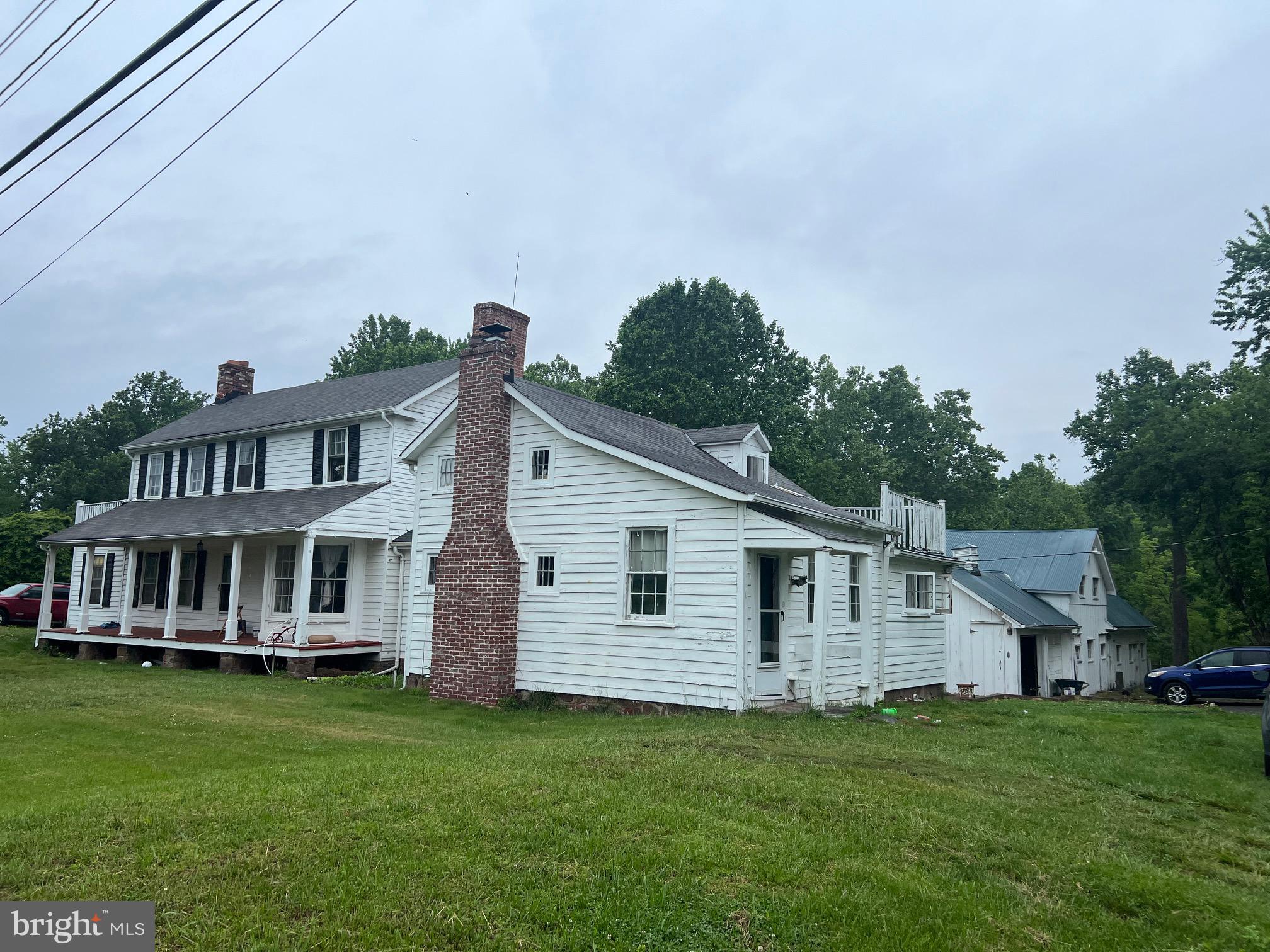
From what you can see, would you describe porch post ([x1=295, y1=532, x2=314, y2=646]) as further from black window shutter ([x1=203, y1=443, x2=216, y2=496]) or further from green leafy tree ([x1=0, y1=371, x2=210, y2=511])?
green leafy tree ([x1=0, y1=371, x2=210, y2=511])

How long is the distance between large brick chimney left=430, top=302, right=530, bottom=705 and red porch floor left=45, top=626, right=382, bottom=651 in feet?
16.4

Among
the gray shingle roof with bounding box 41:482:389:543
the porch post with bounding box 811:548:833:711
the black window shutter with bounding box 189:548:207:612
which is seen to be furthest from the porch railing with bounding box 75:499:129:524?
the porch post with bounding box 811:548:833:711

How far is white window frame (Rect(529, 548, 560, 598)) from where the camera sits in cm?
1495

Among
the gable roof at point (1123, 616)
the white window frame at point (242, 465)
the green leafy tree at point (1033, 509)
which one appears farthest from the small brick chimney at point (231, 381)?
the green leafy tree at point (1033, 509)

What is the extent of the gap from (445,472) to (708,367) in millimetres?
23085

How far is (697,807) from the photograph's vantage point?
6.45m

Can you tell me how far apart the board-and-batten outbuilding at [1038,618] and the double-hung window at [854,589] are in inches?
352

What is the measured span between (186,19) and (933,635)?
18288 millimetres

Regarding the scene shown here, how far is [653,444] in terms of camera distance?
16.4 metres

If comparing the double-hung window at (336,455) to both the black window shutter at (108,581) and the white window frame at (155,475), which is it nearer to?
the white window frame at (155,475)

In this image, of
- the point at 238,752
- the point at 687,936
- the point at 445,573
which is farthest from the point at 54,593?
the point at 687,936

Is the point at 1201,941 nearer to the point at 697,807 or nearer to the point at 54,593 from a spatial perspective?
the point at 697,807

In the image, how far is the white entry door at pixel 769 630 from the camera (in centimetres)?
1384

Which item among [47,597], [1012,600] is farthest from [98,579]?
[1012,600]
